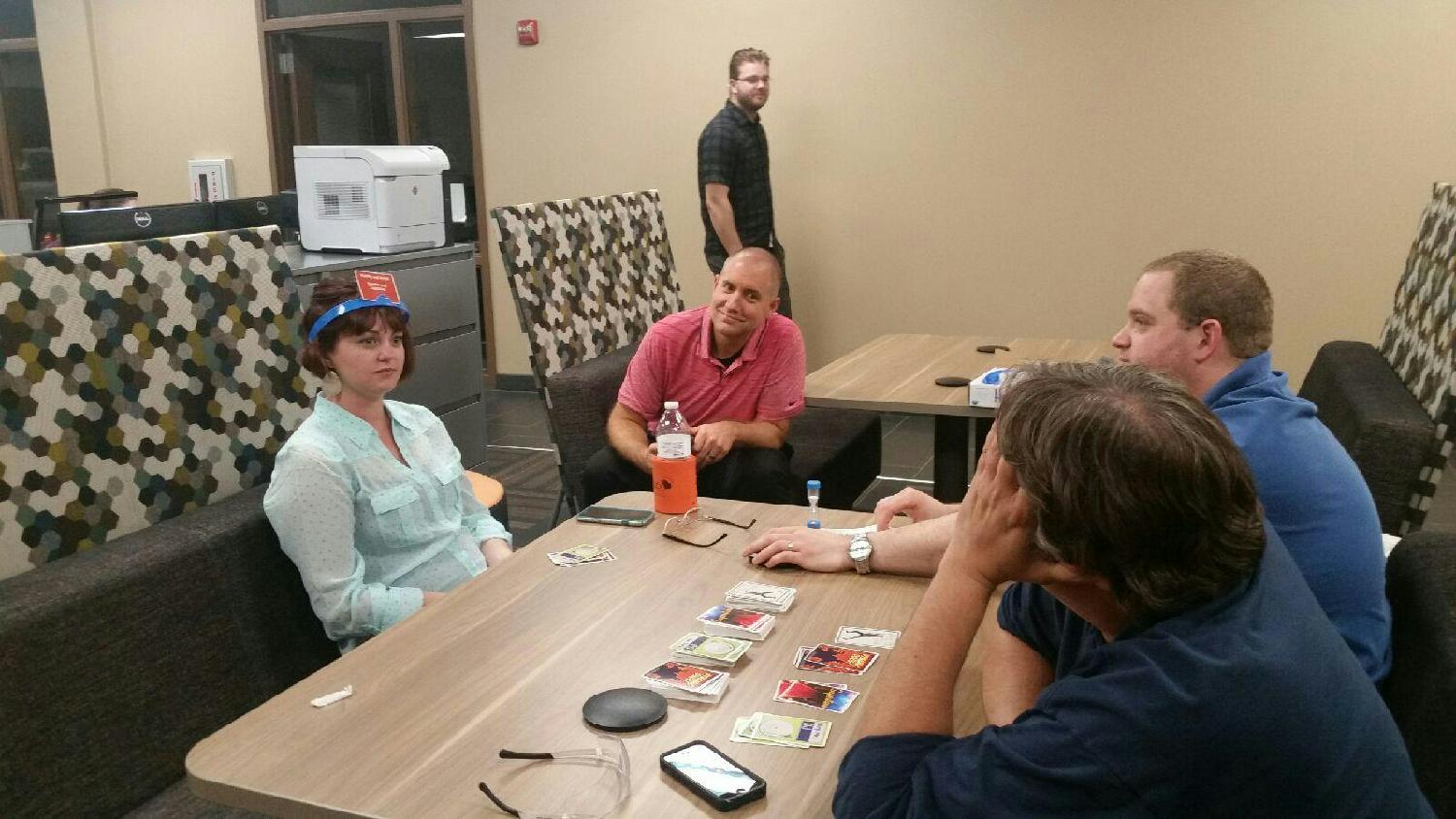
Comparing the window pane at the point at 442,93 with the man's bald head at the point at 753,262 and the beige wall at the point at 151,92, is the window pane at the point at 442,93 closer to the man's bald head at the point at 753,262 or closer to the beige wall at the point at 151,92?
the beige wall at the point at 151,92

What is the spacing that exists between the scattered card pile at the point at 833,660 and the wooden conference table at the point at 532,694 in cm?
2

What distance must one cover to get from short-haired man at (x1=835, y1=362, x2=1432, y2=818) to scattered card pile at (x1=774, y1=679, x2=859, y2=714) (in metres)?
0.35

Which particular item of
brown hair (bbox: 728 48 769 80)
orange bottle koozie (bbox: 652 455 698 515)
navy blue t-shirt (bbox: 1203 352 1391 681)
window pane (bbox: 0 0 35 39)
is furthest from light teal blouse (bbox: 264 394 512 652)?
window pane (bbox: 0 0 35 39)

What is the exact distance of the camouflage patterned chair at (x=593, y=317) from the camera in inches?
138

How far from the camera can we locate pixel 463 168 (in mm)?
6980

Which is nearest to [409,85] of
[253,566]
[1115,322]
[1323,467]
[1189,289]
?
[1115,322]

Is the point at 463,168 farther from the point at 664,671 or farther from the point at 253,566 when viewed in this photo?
the point at 664,671

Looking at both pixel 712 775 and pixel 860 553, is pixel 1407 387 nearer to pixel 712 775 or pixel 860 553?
pixel 860 553

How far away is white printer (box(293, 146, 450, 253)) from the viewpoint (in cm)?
478

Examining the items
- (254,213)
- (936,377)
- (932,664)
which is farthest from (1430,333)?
(254,213)

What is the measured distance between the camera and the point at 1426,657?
1.40m

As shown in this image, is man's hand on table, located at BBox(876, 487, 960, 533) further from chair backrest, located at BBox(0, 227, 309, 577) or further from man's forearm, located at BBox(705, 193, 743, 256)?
man's forearm, located at BBox(705, 193, 743, 256)

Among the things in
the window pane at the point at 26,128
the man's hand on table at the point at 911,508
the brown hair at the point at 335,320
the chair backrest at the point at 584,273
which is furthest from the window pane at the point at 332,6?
the man's hand on table at the point at 911,508

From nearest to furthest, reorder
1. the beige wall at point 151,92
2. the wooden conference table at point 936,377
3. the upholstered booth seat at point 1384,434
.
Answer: the upholstered booth seat at point 1384,434, the wooden conference table at point 936,377, the beige wall at point 151,92
